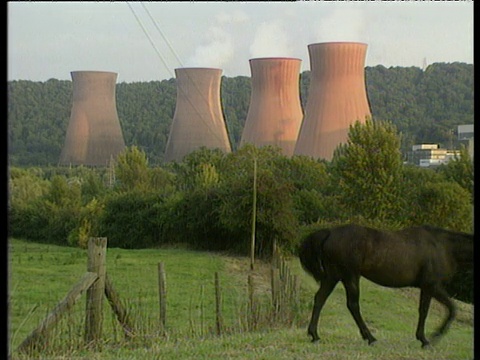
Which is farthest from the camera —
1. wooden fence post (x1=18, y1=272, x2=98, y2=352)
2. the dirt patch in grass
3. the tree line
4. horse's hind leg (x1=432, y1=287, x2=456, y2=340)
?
the dirt patch in grass

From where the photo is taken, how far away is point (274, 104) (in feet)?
80.5

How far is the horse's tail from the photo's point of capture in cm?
455

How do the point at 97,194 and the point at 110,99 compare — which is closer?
the point at 97,194

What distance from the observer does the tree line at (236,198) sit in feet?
32.7

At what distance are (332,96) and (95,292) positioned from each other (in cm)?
1655

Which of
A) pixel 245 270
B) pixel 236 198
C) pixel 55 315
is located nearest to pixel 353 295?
pixel 55 315

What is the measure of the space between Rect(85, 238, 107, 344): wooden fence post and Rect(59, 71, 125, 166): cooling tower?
41.1 feet

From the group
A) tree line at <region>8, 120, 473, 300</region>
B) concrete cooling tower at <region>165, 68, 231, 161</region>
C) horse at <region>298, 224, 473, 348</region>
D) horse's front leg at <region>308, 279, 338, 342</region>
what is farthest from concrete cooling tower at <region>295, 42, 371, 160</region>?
horse's front leg at <region>308, 279, 338, 342</region>

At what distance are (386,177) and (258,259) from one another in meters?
3.77

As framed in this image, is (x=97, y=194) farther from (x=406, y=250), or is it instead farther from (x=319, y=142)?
(x=406, y=250)

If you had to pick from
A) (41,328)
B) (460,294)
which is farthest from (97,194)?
(41,328)

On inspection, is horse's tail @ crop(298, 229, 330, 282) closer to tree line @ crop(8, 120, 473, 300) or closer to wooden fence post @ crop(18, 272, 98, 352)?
wooden fence post @ crop(18, 272, 98, 352)

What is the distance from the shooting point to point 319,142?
2294cm

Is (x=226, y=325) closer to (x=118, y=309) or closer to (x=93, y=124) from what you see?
(x=118, y=309)
